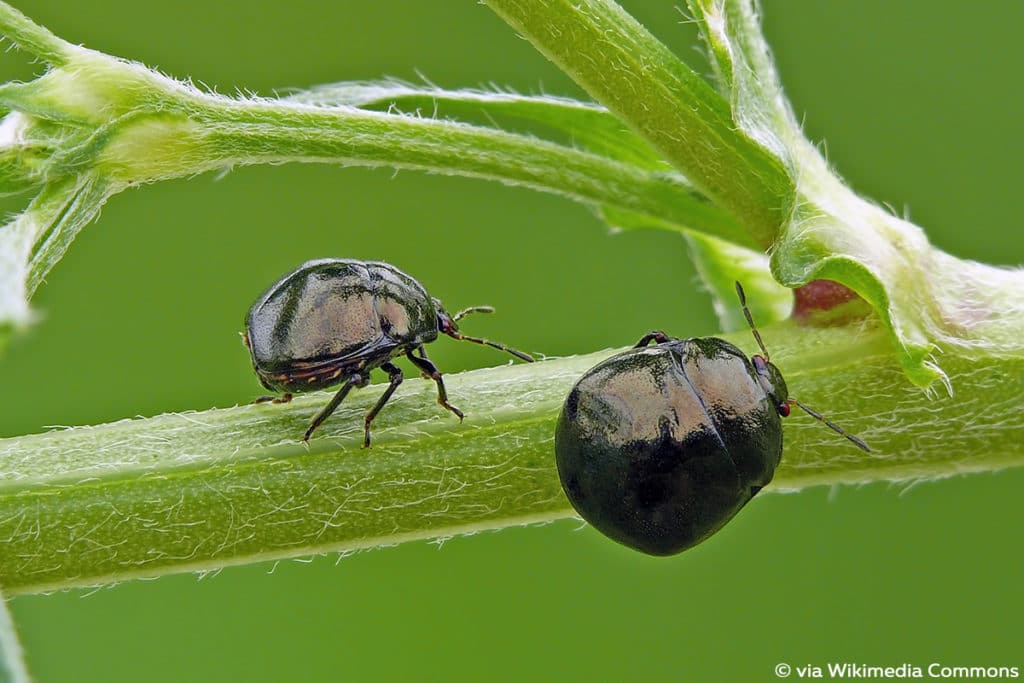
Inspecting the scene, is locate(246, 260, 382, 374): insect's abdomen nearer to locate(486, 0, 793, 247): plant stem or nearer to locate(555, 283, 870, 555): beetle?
locate(555, 283, 870, 555): beetle

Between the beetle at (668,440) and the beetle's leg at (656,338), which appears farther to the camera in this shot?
the beetle's leg at (656,338)

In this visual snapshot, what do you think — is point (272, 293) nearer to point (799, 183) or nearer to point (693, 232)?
point (693, 232)

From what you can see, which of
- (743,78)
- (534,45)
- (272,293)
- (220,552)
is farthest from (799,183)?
(220,552)

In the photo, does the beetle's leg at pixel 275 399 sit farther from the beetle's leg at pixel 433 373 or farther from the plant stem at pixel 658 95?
the plant stem at pixel 658 95

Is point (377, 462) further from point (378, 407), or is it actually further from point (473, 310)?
point (473, 310)

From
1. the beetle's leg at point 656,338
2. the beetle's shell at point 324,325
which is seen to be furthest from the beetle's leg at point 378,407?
the beetle's leg at point 656,338

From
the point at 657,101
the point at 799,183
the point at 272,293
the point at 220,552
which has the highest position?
the point at 657,101
